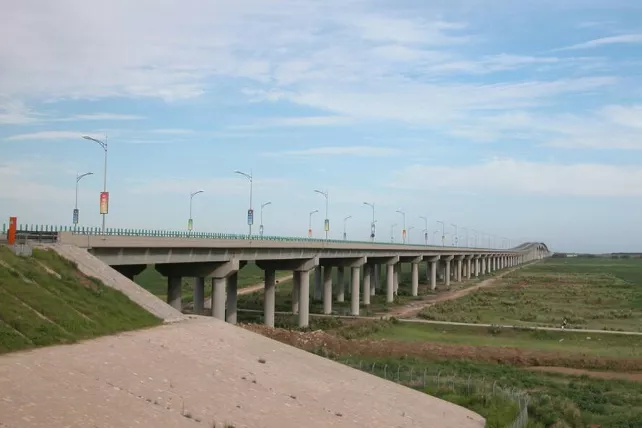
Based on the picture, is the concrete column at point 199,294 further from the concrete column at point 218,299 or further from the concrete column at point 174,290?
the concrete column at point 218,299

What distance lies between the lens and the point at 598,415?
34.1 meters

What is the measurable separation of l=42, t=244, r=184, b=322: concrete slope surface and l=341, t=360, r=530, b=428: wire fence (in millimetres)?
11980

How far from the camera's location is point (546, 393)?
38.9 meters

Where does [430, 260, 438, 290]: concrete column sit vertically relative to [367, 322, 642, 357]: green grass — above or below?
above

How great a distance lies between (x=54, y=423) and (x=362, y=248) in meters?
83.3

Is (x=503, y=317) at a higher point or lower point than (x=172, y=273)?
lower

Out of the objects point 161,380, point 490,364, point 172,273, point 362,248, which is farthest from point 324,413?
point 362,248

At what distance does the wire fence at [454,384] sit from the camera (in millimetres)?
33497

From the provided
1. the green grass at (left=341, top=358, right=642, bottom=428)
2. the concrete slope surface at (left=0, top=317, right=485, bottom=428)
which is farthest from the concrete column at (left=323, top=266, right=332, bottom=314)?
the concrete slope surface at (left=0, top=317, right=485, bottom=428)

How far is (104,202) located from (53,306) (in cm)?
1726

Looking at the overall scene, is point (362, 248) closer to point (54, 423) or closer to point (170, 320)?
point (170, 320)

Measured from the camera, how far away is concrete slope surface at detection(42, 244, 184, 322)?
38781mm

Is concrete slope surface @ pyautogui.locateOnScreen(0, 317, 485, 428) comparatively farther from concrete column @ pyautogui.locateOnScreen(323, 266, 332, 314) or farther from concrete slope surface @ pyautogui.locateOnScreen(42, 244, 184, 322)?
concrete column @ pyautogui.locateOnScreen(323, 266, 332, 314)

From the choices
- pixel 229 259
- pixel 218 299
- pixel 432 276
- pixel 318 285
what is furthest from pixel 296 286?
→ pixel 432 276
